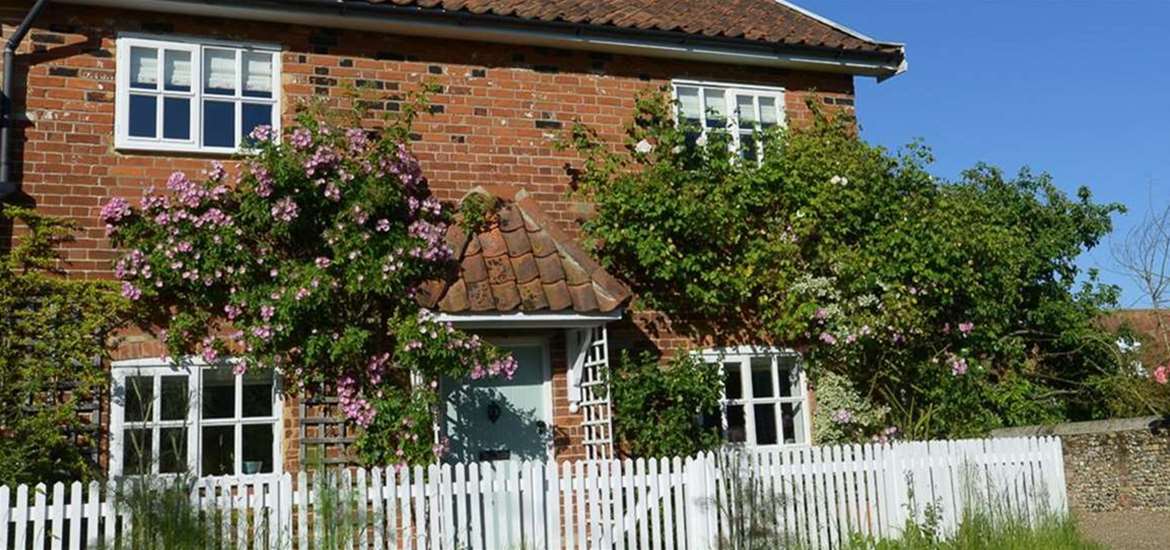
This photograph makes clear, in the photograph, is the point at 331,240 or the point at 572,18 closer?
the point at 331,240

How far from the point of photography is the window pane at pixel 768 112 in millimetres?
12344

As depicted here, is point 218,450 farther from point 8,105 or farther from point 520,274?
point 8,105

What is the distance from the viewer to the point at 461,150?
1098cm

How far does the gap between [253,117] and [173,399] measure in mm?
2746

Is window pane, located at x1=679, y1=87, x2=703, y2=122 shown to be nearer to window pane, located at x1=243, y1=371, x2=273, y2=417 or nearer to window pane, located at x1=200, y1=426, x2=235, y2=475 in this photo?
window pane, located at x1=243, y1=371, x2=273, y2=417

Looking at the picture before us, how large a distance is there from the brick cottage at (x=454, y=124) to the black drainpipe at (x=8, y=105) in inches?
1.6

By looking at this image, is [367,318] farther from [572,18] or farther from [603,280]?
[572,18]

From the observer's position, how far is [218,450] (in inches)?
379

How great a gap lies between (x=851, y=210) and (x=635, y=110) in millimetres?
2546

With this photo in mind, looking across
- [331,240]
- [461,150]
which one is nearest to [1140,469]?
[461,150]

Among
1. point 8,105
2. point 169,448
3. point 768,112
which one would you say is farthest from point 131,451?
point 768,112

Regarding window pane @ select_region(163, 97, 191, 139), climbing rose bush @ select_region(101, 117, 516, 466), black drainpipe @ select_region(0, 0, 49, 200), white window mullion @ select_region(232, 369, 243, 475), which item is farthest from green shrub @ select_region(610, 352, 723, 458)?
black drainpipe @ select_region(0, 0, 49, 200)

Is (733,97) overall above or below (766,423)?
above

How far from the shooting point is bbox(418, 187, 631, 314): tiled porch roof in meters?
9.63
